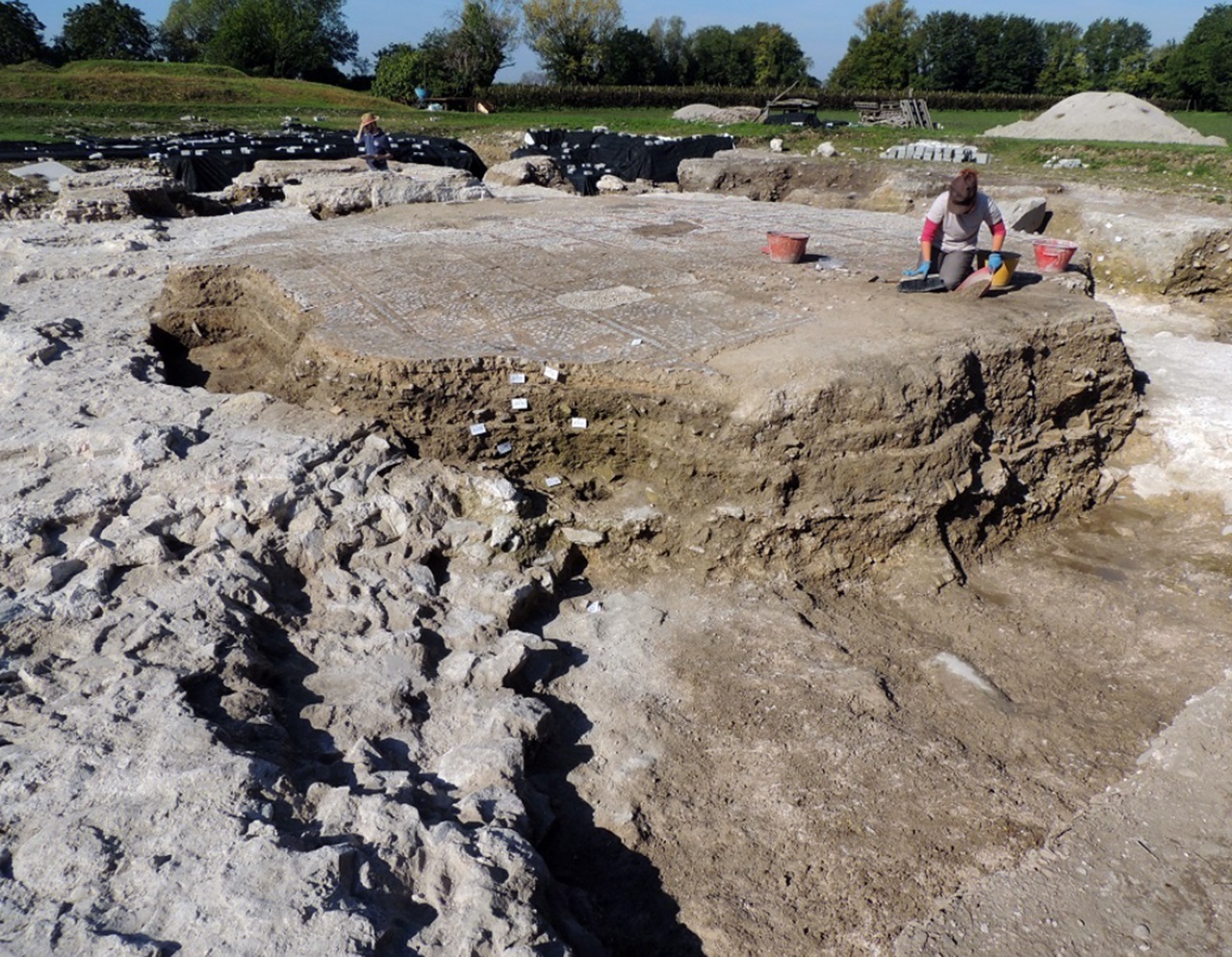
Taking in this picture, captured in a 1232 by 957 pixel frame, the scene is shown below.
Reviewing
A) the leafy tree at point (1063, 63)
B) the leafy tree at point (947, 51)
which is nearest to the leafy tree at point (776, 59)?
the leafy tree at point (947, 51)

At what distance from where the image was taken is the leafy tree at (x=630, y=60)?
39250mm

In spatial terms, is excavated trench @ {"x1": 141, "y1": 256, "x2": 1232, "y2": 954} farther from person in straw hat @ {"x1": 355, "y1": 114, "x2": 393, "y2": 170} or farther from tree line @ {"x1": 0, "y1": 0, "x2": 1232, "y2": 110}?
tree line @ {"x1": 0, "y1": 0, "x2": 1232, "y2": 110}

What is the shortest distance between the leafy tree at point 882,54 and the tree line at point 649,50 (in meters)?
0.07

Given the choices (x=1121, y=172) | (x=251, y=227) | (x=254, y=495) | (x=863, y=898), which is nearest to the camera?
(x=863, y=898)

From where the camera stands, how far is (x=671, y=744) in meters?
3.40

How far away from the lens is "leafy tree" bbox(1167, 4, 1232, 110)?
34594 mm

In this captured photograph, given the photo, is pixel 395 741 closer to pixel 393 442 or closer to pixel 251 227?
pixel 393 442

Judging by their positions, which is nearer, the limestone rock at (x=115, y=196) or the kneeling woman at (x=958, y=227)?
the kneeling woman at (x=958, y=227)

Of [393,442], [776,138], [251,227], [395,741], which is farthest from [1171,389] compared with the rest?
[776,138]

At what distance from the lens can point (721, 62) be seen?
4594 centimetres

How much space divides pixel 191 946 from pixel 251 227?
24.6 ft

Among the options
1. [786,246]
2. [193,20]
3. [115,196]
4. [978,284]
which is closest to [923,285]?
[978,284]

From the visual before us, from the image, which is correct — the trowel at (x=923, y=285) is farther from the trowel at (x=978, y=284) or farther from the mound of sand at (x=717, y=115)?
the mound of sand at (x=717, y=115)

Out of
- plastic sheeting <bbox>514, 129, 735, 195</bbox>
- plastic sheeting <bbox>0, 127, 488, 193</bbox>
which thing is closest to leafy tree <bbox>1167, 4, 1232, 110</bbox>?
plastic sheeting <bbox>514, 129, 735, 195</bbox>
